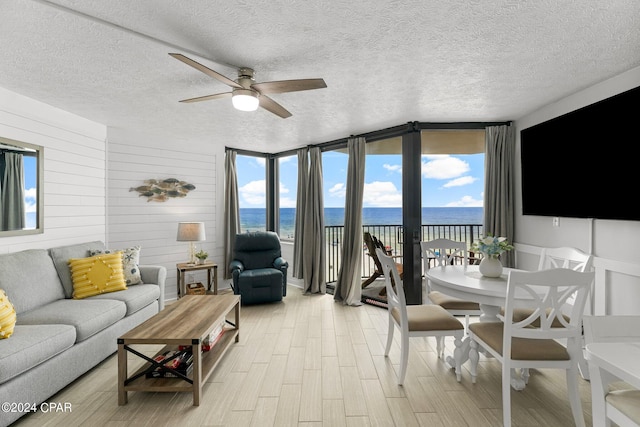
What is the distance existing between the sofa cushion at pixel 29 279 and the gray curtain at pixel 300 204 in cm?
331

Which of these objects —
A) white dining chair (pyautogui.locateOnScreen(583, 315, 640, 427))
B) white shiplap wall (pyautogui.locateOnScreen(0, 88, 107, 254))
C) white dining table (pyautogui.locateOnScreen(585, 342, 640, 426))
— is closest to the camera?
white dining table (pyautogui.locateOnScreen(585, 342, 640, 426))

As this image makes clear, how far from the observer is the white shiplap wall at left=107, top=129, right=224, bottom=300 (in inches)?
178

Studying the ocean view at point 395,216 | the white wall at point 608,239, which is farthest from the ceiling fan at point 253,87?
the ocean view at point 395,216

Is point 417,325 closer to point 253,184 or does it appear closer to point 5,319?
point 5,319

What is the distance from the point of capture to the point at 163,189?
16.1 feet

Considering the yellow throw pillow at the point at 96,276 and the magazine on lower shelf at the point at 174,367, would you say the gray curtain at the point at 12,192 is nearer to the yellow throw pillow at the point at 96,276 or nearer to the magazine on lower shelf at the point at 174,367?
the yellow throw pillow at the point at 96,276

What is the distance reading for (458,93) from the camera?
3.05m

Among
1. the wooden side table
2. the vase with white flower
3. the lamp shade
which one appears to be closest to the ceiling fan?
the vase with white flower

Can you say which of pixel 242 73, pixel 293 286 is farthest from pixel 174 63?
pixel 293 286

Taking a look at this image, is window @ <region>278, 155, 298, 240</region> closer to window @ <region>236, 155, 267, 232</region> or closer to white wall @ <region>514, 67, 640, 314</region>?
window @ <region>236, 155, 267, 232</region>

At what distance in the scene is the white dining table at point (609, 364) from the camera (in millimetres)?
1089

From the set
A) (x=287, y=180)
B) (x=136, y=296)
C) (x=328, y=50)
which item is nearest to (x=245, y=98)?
(x=328, y=50)

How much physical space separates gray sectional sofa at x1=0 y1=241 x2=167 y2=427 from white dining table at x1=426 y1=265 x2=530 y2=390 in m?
2.95

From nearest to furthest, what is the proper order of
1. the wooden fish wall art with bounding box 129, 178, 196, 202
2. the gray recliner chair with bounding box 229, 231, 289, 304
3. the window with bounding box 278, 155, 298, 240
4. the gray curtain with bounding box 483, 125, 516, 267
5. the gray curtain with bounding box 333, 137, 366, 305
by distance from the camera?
the gray curtain with bounding box 483, 125, 516, 267 < the gray recliner chair with bounding box 229, 231, 289, 304 < the gray curtain with bounding box 333, 137, 366, 305 < the wooden fish wall art with bounding box 129, 178, 196, 202 < the window with bounding box 278, 155, 298, 240
